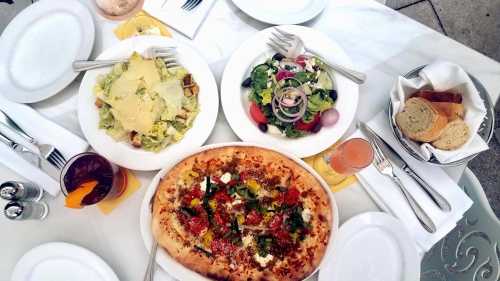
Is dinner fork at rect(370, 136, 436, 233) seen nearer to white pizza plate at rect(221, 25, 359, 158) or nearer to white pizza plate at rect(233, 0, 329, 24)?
white pizza plate at rect(221, 25, 359, 158)

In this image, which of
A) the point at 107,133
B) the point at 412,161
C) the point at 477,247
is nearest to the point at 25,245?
the point at 107,133

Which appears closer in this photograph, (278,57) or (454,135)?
(454,135)

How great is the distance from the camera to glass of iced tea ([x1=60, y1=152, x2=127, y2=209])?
1.32 m

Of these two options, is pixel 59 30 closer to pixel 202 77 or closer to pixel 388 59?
pixel 202 77

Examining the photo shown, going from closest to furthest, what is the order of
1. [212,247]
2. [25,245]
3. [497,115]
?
[212,247], [25,245], [497,115]

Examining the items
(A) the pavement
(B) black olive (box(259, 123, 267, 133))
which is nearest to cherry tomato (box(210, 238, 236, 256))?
→ (B) black olive (box(259, 123, 267, 133))

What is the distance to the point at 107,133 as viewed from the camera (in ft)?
4.54

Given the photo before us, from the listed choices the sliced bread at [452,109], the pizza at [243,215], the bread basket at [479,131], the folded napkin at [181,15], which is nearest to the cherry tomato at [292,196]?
the pizza at [243,215]

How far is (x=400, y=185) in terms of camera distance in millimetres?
1364

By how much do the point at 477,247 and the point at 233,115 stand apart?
789 mm

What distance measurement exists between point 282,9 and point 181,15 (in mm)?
318

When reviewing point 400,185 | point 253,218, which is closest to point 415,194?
point 400,185

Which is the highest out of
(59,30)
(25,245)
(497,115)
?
(59,30)

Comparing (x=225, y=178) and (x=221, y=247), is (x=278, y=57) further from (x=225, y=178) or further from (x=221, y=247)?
(x=221, y=247)
